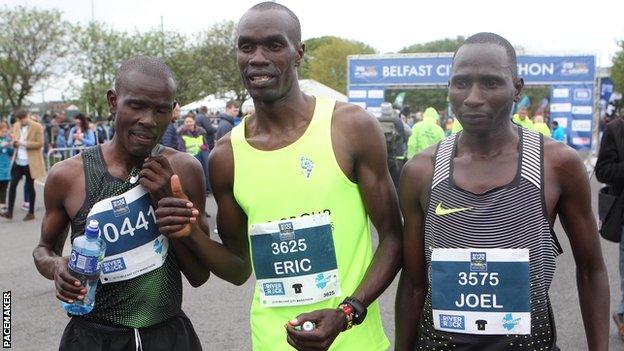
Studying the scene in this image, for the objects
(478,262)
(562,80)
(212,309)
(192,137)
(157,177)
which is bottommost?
(212,309)

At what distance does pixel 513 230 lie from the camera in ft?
7.37

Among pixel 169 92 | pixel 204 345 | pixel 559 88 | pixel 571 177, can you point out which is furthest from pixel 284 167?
pixel 559 88

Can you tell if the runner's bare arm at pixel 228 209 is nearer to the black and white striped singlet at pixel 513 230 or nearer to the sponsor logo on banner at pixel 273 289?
the sponsor logo on banner at pixel 273 289

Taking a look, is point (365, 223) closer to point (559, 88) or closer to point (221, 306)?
point (221, 306)

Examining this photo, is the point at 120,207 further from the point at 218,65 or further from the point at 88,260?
the point at 218,65

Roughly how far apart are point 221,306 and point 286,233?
154 inches

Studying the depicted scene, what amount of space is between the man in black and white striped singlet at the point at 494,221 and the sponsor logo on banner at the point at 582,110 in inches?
769

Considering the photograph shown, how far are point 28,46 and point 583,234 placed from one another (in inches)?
1362

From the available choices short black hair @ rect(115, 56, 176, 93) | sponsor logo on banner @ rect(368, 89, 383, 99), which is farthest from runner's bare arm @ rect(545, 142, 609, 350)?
sponsor logo on banner @ rect(368, 89, 383, 99)

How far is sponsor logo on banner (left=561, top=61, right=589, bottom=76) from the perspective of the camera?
66.9 ft

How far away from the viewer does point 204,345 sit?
17.1 feet

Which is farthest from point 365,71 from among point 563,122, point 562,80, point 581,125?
point 581,125

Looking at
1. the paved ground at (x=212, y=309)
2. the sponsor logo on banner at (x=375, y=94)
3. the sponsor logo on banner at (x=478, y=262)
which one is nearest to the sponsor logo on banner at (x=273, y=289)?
the sponsor logo on banner at (x=478, y=262)

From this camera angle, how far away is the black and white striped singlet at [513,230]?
2248 millimetres
